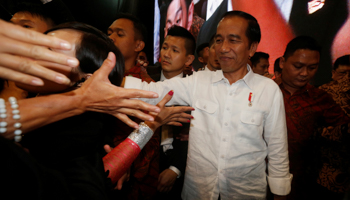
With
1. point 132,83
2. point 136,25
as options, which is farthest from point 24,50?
point 136,25

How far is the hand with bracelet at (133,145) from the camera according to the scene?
1.10 m

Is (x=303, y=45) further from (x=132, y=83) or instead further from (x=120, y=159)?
(x=120, y=159)

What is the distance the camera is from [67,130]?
33.5 inches

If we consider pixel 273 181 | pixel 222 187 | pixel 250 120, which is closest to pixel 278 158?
pixel 273 181

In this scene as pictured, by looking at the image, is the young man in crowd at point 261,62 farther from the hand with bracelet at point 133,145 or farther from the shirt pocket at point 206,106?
the hand with bracelet at point 133,145

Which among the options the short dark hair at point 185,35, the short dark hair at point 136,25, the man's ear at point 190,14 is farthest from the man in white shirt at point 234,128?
the man's ear at point 190,14

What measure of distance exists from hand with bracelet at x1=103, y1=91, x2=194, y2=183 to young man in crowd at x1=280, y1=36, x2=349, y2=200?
148 centimetres

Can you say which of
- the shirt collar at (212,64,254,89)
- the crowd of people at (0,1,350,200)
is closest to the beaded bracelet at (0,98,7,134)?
the crowd of people at (0,1,350,200)

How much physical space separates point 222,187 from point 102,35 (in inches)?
57.9

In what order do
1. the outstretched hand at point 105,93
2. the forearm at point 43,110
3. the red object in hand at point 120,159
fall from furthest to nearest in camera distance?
the red object in hand at point 120,159 → the outstretched hand at point 105,93 → the forearm at point 43,110

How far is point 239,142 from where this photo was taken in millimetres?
1438

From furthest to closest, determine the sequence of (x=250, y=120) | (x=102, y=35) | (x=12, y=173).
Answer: (x=250, y=120), (x=102, y=35), (x=12, y=173)

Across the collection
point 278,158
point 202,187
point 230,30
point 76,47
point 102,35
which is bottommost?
point 202,187

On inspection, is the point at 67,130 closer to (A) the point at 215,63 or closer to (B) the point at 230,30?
(B) the point at 230,30
